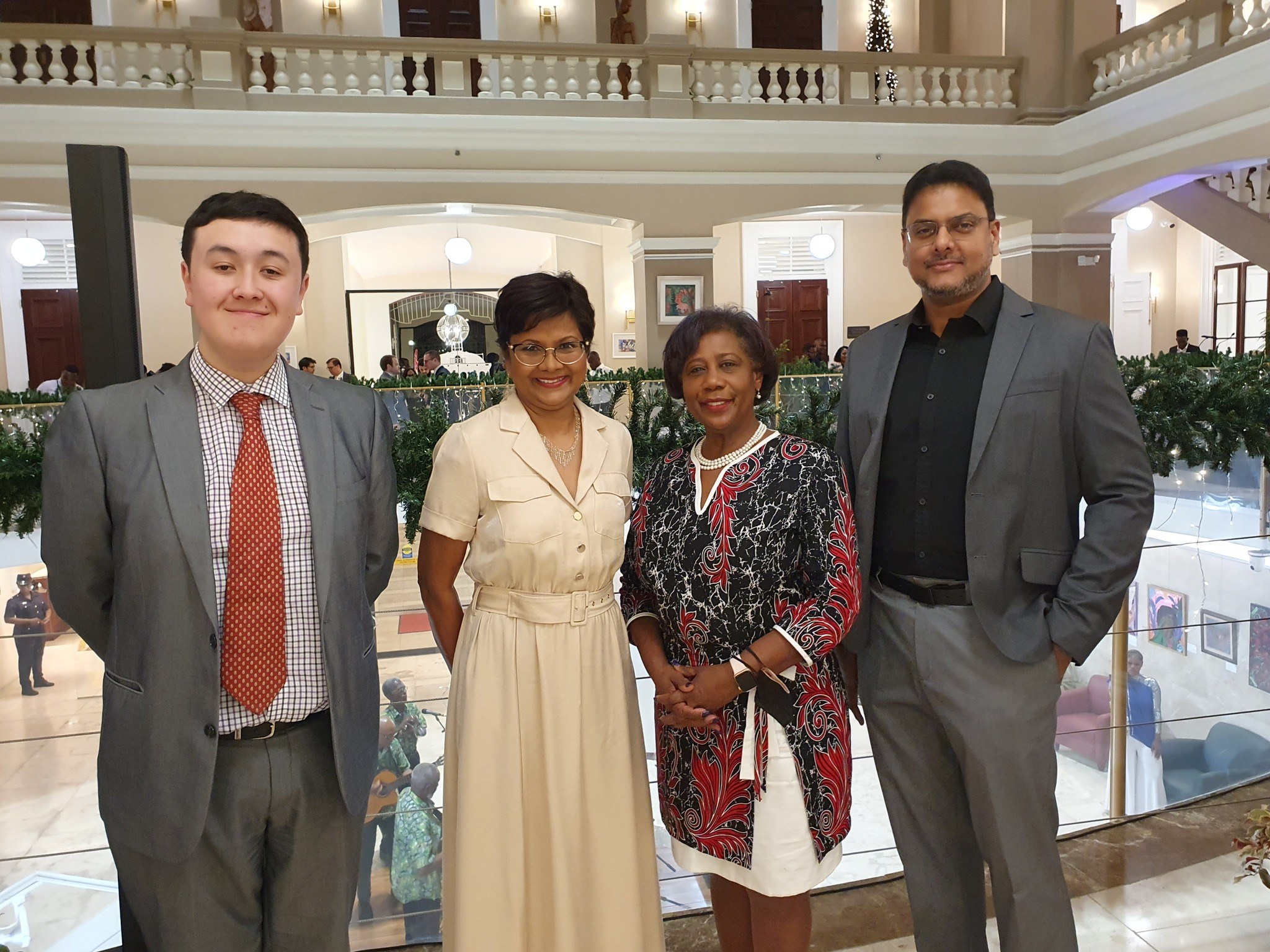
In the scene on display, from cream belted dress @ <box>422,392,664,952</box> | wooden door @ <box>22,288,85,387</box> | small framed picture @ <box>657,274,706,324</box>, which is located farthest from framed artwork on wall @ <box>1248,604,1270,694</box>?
wooden door @ <box>22,288,85,387</box>

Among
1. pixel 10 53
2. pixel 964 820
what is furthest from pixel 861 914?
pixel 10 53

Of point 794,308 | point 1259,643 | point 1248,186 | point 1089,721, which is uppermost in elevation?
point 1248,186

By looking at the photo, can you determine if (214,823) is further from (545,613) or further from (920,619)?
(920,619)

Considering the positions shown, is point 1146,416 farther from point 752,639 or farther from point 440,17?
point 440,17

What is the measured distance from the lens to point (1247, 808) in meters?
2.83

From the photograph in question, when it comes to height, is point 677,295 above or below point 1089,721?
above

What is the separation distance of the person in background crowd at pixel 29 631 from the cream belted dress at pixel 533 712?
143 centimetres

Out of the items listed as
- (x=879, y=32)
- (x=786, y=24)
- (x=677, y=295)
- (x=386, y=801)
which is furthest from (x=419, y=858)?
(x=786, y=24)

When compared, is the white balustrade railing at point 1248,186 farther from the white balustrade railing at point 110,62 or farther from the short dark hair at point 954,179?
the white balustrade railing at point 110,62

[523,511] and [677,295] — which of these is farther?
[677,295]

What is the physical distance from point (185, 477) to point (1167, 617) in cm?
340

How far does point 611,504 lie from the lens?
5.94ft

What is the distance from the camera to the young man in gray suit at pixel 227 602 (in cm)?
138

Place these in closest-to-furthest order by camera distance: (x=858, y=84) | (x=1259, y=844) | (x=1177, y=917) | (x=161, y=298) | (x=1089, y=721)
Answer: (x=1259, y=844)
(x=1177, y=917)
(x=1089, y=721)
(x=858, y=84)
(x=161, y=298)
